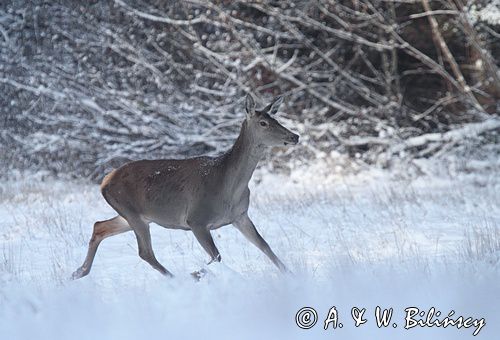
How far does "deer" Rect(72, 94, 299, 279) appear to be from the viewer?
7.04 meters

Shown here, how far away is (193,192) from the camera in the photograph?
23.6 feet

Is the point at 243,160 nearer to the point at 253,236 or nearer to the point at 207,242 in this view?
the point at 253,236

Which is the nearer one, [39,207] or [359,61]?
[39,207]

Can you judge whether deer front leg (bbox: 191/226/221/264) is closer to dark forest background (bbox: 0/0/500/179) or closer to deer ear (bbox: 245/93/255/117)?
deer ear (bbox: 245/93/255/117)

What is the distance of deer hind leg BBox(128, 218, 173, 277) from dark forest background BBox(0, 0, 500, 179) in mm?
9085

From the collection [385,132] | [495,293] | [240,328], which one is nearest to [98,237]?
[240,328]

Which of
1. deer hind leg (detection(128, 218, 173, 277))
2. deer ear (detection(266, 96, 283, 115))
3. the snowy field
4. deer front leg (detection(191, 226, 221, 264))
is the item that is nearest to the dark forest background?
the snowy field

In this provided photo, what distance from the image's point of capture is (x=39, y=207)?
11.7 m

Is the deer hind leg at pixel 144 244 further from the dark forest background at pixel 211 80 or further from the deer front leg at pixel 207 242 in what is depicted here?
the dark forest background at pixel 211 80

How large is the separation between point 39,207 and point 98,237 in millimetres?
4460

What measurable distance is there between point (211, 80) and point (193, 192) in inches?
464

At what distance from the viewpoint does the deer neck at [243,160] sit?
7.17 meters

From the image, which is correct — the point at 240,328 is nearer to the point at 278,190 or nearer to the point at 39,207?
the point at 39,207

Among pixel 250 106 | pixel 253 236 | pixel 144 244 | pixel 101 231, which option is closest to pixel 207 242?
pixel 253 236
